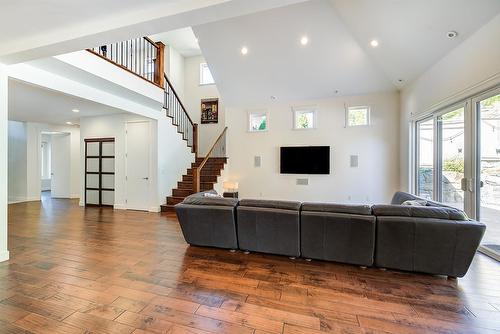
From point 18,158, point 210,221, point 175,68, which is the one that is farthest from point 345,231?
point 18,158

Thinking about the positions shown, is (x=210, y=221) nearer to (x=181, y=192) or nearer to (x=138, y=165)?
(x=181, y=192)

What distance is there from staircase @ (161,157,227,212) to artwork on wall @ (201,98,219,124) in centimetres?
201

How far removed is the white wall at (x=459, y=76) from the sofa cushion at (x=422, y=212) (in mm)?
1937

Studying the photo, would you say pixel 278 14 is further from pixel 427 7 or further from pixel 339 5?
pixel 427 7

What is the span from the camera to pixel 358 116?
7.25 meters

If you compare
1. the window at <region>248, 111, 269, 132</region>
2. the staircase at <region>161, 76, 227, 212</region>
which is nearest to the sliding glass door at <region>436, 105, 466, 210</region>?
the window at <region>248, 111, 269, 132</region>

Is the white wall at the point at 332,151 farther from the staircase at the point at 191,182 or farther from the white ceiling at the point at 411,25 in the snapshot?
the white ceiling at the point at 411,25

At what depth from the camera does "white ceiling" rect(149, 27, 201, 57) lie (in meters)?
8.13

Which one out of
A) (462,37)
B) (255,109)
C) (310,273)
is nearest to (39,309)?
(310,273)

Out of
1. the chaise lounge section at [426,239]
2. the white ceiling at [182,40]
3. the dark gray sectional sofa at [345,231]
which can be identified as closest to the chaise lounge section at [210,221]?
the dark gray sectional sofa at [345,231]

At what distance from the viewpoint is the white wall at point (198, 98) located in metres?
9.57

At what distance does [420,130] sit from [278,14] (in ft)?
14.0

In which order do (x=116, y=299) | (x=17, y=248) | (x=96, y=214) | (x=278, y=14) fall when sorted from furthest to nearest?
(x=96, y=214) < (x=278, y=14) < (x=17, y=248) < (x=116, y=299)

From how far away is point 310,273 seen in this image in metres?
2.90
